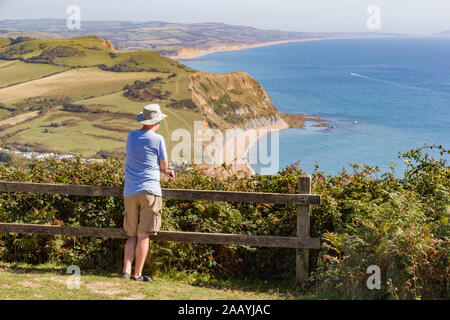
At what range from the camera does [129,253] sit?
6.28 metres

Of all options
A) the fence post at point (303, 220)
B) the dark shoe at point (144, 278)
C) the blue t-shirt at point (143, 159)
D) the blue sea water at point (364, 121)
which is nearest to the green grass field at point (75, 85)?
the blue sea water at point (364, 121)

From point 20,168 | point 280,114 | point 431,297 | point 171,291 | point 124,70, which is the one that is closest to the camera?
point 431,297

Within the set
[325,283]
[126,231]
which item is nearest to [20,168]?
[126,231]

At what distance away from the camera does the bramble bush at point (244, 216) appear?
598 cm

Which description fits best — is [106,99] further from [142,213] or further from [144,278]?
[142,213]

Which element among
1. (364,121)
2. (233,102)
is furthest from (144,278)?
(233,102)

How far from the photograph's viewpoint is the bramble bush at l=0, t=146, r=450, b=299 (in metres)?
5.98

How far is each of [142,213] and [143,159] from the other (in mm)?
693

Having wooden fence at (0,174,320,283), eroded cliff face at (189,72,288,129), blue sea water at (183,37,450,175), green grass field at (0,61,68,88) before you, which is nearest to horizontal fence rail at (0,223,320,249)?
wooden fence at (0,174,320,283)

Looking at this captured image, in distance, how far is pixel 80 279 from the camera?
6.14 meters

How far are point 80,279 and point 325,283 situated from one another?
2.91m

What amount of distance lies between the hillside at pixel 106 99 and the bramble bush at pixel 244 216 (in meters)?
111

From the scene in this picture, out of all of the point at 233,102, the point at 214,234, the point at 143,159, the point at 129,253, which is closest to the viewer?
the point at 143,159
